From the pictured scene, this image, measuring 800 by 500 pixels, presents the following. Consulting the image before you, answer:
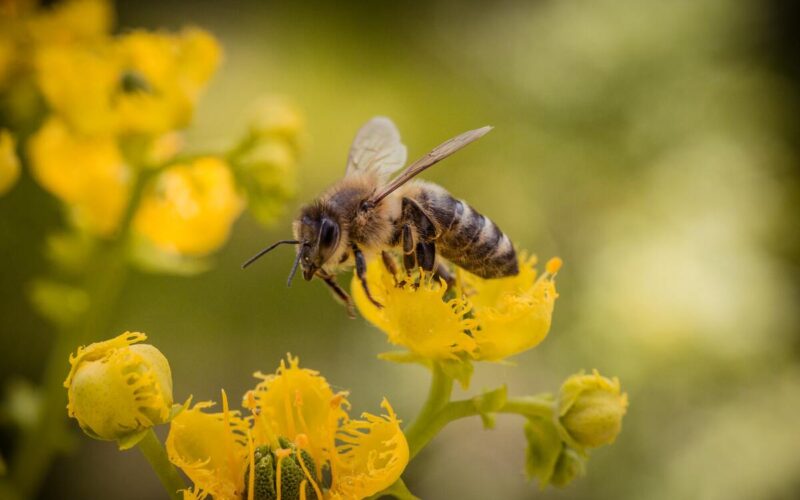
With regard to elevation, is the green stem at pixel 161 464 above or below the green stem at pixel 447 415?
below

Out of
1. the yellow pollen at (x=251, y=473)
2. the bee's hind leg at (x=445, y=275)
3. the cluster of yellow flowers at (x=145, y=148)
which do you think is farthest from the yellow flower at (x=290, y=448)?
the cluster of yellow flowers at (x=145, y=148)

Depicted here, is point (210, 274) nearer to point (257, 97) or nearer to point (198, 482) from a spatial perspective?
point (257, 97)

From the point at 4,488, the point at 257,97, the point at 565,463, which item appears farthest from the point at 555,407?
the point at 257,97

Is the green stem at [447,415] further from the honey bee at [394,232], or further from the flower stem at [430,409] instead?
the honey bee at [394,232]

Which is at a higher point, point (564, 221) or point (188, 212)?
point (188, 212)

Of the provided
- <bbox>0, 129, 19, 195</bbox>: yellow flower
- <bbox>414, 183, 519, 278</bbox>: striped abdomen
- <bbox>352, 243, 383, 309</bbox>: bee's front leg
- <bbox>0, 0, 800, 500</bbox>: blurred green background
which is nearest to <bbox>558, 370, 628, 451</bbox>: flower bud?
<bbox>414, 183, 519, 278</bbox>: striped abdomen

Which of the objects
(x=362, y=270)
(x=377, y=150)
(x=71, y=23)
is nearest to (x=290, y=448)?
(x=362, y=270)

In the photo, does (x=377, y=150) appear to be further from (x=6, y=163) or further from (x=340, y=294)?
(x=6, y=163)
